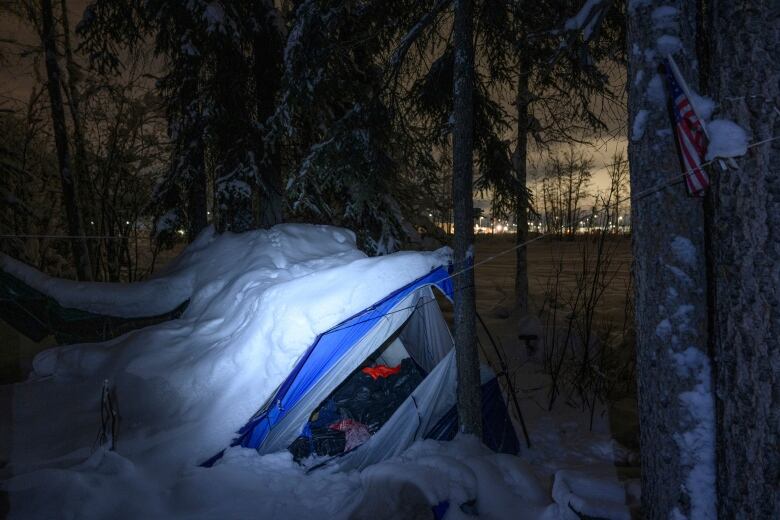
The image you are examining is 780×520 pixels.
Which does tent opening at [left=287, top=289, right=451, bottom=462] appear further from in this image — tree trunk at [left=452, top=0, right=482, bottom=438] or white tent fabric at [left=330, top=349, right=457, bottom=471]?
tree trunk at [left=452, top=0, right=482, bottom=438]

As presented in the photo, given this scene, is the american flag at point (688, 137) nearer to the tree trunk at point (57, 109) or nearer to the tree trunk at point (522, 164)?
the tree trunk at point (522, 164)

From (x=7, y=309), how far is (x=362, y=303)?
5.02m

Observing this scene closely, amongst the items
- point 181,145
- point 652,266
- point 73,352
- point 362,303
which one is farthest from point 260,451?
point 181,145

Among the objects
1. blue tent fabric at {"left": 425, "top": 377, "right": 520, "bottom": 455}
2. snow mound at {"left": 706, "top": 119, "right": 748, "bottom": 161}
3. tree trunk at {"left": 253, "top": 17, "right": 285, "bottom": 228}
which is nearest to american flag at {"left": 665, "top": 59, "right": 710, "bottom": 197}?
snow mound at {"left": 706, "top": 119, "right": 748, "bottom": 161}

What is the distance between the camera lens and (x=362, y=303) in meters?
3.94

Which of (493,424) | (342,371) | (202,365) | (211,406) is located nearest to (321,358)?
(342,371)

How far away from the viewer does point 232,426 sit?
149 inches

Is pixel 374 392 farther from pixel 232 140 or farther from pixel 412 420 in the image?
pixel 232 140

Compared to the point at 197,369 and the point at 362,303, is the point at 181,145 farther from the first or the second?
the point at 362,303

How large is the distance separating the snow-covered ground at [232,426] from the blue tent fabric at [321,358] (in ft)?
0.30

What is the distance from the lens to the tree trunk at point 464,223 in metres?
3.79

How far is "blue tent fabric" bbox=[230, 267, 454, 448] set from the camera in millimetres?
3902

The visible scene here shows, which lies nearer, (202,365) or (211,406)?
(211,406)

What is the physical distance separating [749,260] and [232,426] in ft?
13.1
